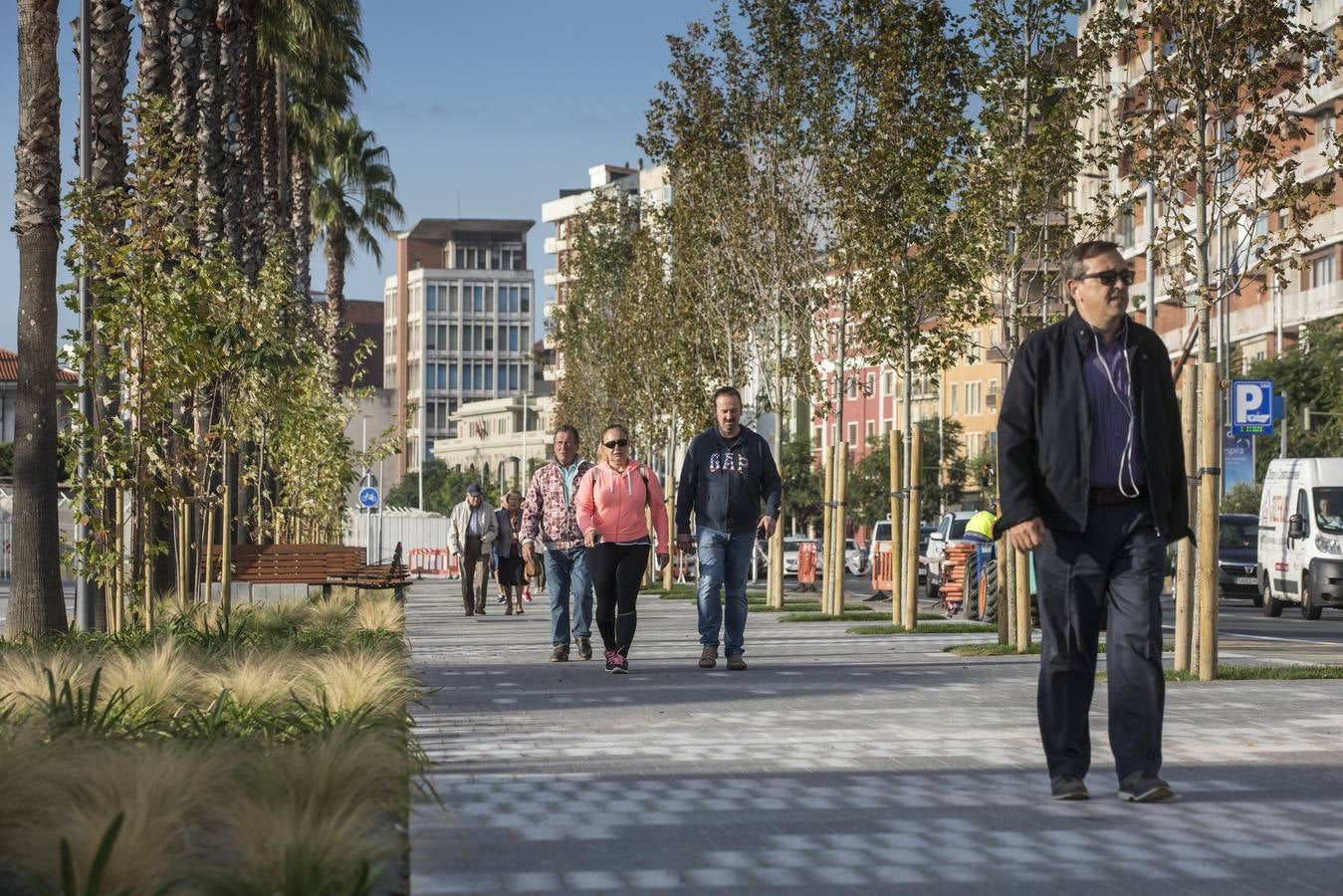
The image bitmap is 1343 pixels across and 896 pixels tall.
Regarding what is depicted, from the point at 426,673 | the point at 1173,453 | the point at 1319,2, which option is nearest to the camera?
the point at 1173,453

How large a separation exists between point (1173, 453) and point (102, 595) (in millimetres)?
14080

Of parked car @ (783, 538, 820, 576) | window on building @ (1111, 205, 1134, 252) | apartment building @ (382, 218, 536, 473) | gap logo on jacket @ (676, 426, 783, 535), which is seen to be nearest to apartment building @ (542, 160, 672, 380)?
apartment building @ (382, 218, 536, 473)

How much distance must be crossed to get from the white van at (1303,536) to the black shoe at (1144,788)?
84.4 feet

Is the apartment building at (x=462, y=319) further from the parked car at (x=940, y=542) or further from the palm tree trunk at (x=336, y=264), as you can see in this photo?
the parked car at (x=940, y=542)

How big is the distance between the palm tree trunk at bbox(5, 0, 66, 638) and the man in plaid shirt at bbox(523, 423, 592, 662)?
152 inches

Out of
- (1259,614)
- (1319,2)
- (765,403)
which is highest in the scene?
(1319,2)

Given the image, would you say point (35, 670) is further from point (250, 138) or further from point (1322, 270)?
point (1322, 270)

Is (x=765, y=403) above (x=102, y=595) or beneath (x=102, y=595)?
above

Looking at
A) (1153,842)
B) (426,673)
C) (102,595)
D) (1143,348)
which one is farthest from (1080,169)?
(1153,842)

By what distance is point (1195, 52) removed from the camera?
52.0 ft

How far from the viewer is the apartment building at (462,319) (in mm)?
193125

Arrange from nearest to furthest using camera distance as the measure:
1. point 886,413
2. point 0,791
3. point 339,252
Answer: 1. point 0,791
2. point 339,252
3. point 886,413

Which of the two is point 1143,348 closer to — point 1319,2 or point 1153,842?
point 1153,842

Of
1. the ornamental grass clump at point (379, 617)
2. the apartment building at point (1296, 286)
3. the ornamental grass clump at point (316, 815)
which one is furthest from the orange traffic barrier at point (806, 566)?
the ornamental grass clump at point (316, 815)
